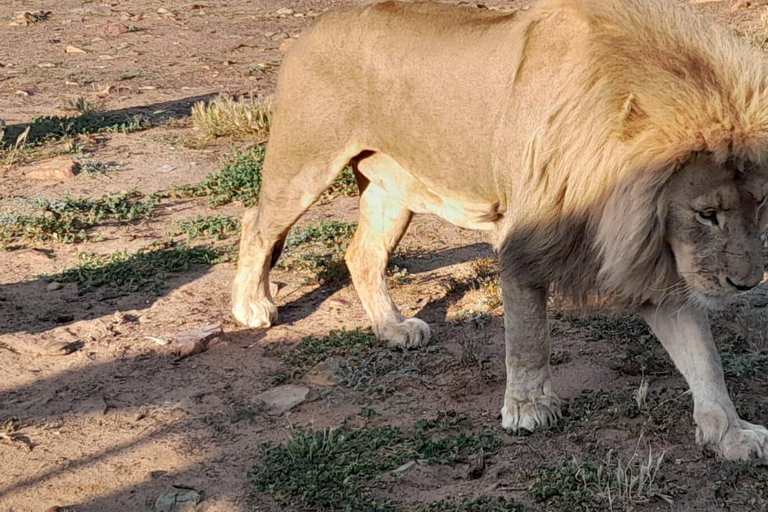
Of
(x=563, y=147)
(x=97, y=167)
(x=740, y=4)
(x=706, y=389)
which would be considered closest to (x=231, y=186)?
(x=97, y=167)

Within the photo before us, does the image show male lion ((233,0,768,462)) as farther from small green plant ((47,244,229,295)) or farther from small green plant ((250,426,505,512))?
small green plant ((47,244,229,295))

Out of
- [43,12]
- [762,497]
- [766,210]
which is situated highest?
[766,210]

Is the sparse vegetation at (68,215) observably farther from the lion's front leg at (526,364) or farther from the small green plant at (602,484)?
the small green plant at (602,484)

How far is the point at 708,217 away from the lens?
3662mm

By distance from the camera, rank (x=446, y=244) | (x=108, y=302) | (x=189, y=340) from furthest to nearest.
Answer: (x=446, y=244) < (x=108, y=302) < (x=189, y=340)

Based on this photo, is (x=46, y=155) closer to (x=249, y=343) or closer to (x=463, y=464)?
(x=249, y=343)

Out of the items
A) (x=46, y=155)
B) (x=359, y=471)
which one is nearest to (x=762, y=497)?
(x=359, y=471)

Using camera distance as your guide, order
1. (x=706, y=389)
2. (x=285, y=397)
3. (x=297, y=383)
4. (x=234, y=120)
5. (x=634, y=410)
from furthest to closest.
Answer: (x=234, y=120), (x=297, y=383), (x=285, y=397), (x=634, y=410), (x=706, y=389)

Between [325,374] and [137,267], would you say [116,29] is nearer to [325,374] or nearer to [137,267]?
[137,267]

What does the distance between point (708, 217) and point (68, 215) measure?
4512 mm

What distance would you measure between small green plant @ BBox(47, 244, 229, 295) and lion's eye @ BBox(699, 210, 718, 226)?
3.29m

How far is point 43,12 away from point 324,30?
31.0 feet

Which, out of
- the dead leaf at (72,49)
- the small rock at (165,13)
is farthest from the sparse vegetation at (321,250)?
the small rock at (165,13)

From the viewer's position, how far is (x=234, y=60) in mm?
11516
